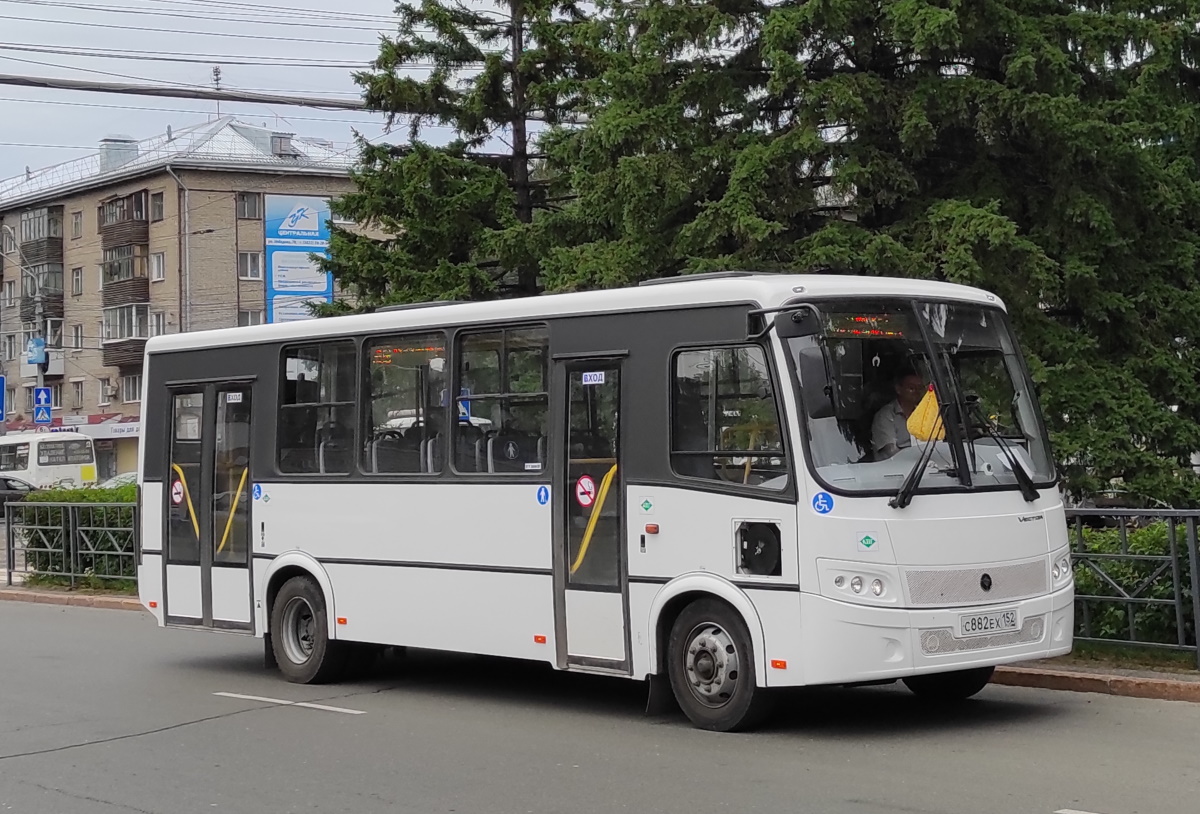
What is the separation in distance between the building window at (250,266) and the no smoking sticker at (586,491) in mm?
60556

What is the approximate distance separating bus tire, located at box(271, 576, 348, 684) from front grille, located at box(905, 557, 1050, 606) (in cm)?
523

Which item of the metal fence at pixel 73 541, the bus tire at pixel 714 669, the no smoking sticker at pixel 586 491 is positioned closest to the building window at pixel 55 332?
the metal fence at pixel 73 541

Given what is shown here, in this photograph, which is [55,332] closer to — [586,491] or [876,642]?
[586,491]

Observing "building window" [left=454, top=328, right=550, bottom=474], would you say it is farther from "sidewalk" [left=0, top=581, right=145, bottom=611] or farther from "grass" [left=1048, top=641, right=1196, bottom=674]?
"sidewalk" [left=0, top=581, right=145, bottom=611]

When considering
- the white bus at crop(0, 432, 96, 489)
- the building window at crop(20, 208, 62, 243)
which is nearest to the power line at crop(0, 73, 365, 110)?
the white bus at crop(0, 432, 96, 489)

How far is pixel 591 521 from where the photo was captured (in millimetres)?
10812

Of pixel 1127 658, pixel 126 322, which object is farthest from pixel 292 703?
pixel 126 322

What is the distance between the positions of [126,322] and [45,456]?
10875mm

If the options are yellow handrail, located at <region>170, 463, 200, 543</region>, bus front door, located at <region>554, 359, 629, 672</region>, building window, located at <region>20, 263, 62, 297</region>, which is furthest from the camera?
building window, located at <region>20, 263, 62, 297</region>

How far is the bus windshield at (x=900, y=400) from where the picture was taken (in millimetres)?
9602

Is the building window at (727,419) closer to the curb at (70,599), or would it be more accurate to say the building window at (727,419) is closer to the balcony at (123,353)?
the curb at (70,599)

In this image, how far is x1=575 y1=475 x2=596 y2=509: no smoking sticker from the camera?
35.4 feet

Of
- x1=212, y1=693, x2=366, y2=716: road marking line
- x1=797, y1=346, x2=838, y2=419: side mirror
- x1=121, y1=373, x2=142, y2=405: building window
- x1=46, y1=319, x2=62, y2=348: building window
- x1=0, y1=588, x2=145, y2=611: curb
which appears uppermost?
x1=46, y1=319, x2=62, y2=348: building window

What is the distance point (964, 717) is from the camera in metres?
10.5
